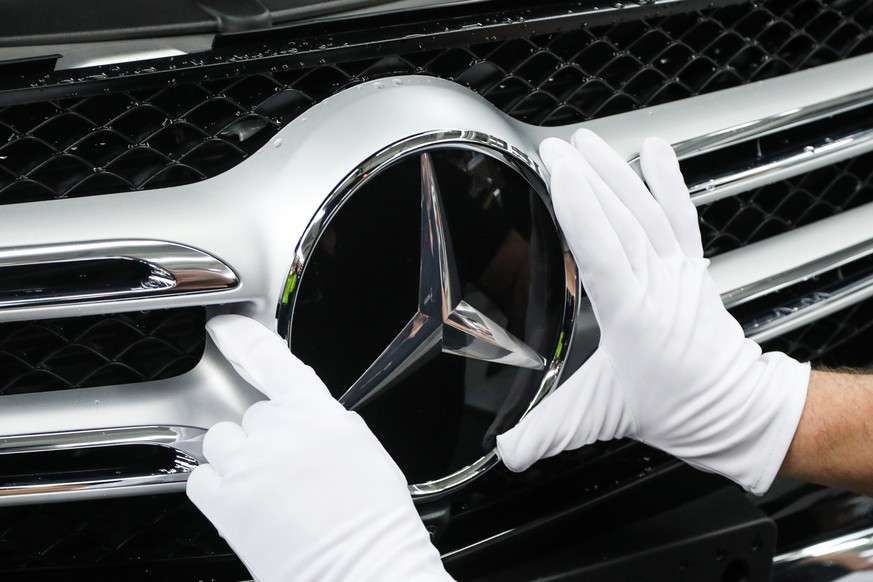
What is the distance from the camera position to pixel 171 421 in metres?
1.05

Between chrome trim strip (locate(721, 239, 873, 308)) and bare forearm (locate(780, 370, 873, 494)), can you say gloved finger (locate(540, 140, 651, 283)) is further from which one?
bare forearm (locate(780, 370, 873, 494))

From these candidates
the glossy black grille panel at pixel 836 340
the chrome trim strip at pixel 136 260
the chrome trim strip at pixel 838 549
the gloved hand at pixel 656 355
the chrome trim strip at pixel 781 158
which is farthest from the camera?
the glossy black grille panel at pixel 836 340

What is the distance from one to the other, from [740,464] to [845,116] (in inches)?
24.3

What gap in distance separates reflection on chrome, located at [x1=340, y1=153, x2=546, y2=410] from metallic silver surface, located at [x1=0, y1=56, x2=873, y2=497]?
Result: 0.29 feet

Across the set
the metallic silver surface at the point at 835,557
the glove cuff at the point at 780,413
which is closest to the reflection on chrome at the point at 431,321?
the glove cuff at the point at 780,413

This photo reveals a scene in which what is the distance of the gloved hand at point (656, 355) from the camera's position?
1173 mm

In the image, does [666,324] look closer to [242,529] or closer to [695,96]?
[695,96]

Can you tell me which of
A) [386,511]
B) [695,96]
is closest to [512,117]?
[695,96]

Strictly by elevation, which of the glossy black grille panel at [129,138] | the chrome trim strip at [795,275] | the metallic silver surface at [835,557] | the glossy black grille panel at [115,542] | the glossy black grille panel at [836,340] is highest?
the glossy black grille panel at [129,138]

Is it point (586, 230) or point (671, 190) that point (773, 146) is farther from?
point (586, 230)

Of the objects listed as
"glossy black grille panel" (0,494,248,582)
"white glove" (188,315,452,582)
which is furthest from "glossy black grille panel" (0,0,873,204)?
"glossy black grille panel" (0,494,248,582)

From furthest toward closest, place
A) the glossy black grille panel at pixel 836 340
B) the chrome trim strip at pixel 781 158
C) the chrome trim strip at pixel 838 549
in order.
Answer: the glossy black grille panel at pixel 836 340 → the chrome trim strip at pixel 838 549 → the chrome trim strip at pixel 781 158

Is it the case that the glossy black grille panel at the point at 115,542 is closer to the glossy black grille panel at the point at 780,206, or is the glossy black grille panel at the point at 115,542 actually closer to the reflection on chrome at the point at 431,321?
the reflection on chrome at the point at 431,321

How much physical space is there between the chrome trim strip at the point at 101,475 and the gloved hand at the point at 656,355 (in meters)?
0.41
